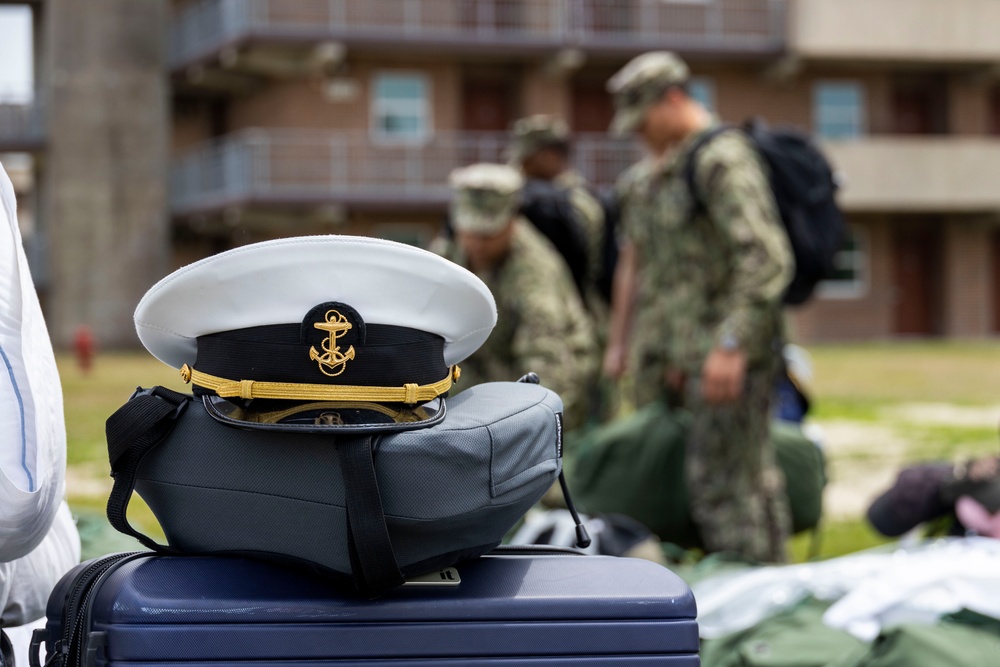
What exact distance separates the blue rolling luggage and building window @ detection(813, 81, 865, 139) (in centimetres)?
2801

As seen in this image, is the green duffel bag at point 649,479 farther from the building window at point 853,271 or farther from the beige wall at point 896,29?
the building window at point 853,271

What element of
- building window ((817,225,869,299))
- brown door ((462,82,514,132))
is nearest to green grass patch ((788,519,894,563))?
brown door ((462,82,514,132))

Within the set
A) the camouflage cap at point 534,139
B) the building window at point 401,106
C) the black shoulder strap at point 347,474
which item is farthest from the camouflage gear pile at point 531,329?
the building window at point 401,106

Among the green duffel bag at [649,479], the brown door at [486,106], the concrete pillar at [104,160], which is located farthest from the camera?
the brown door at [486,106]

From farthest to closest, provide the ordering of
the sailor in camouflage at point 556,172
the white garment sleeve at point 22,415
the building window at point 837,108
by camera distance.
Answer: the building window at point 837,108
the sailor in camouflage at point 556,172
the white garment sleeve at point 22,415

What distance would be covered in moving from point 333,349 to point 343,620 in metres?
0.36

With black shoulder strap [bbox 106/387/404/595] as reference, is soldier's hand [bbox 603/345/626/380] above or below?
below

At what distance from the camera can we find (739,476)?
14.8 feet

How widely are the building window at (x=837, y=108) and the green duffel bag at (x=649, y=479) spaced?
81.5ft

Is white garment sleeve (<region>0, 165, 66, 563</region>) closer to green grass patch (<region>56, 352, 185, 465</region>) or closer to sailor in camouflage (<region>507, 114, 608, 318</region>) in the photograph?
green grass patch (<region>56, 352, 185, 465</region>)

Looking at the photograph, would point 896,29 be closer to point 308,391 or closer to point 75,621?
point 308,391

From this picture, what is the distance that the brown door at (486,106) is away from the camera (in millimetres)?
27406

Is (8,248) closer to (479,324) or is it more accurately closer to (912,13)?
(479,324)

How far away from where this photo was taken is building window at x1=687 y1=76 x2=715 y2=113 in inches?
1088
